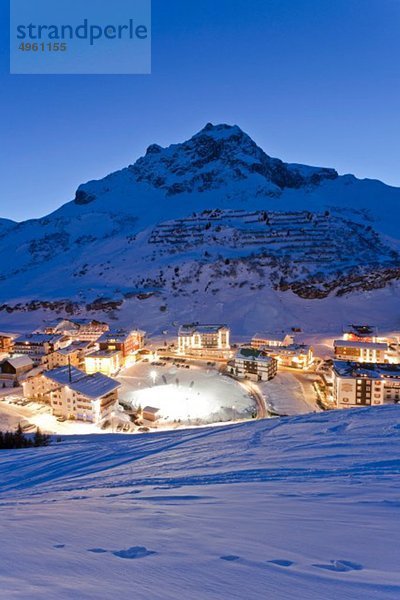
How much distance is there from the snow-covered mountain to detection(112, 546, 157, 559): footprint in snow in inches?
1572

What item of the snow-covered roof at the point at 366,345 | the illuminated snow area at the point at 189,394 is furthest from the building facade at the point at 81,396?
the snow-covered roof at the point at 366,345

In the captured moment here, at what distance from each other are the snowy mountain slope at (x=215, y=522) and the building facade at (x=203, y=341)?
26.0 metres

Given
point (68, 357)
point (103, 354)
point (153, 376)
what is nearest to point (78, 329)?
point (68, 357)

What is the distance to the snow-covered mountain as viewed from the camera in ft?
165

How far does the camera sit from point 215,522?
11.5 feet

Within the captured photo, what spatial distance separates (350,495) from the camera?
4.27 meters

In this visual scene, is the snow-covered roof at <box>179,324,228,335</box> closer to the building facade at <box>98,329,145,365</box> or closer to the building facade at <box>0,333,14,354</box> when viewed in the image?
the building facade at <box>98,329,145,365</box>

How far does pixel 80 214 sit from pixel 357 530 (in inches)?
4705

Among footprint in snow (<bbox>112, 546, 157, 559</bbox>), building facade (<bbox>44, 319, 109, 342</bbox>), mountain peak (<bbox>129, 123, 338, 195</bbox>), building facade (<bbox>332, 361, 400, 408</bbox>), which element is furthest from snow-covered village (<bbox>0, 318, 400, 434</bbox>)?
mountain peak (<bbox>129, 123, 338, 195</bbox>)

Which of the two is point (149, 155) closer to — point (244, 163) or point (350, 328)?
point (244, 163)

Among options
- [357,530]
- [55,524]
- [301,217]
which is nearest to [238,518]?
[357,530]

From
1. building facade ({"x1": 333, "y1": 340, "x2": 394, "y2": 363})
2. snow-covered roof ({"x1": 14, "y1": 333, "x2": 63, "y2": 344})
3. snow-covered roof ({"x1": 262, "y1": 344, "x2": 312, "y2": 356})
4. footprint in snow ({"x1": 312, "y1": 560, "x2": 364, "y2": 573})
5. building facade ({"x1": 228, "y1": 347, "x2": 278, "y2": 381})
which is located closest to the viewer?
footprint in snow ({"x1": 312, "y1": 560, "x2": 364, "y2": 573})

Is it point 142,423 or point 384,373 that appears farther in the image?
point 384,373

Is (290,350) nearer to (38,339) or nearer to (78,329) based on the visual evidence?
(38,339)
